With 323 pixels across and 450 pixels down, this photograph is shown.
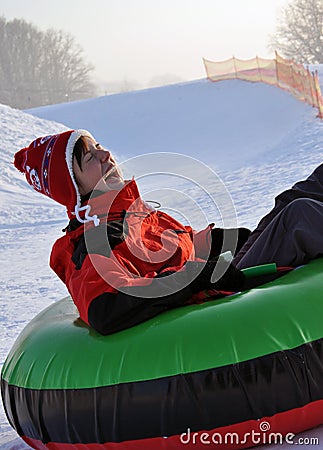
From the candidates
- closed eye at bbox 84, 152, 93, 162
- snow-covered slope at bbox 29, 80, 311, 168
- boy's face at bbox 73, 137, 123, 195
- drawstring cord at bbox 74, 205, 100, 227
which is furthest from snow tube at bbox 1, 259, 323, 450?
snow-covered slope at bbox 29, 80, 311, 168

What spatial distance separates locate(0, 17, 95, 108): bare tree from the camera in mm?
47062

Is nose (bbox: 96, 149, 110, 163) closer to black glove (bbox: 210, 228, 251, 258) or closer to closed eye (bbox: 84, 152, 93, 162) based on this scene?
closed eye (bbox: 84, 152, 93, 162)

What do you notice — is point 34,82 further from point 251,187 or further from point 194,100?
point 251,187

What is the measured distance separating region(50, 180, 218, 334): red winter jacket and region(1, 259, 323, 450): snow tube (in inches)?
2.8

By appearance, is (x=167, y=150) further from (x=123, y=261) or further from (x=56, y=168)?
(x=123, y=261)

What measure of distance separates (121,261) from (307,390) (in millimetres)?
810

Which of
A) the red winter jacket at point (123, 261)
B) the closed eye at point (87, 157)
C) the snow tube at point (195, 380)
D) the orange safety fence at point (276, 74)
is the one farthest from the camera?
the orange safety fence at point (276, 74)

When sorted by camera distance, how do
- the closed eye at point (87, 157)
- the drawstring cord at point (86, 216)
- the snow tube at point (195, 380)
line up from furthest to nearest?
1. the closed eye at point (87, 157)
2. the drawstring cord at point (86, 216)
3. the snow tube at point (195, 380)

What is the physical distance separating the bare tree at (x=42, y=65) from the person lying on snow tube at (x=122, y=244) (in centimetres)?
4531

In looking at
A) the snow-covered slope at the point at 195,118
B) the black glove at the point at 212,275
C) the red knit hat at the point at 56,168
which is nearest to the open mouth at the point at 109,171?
the red knit hat at the point at 56,168

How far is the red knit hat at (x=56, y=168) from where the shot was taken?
270cm

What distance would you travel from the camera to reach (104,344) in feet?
7.33

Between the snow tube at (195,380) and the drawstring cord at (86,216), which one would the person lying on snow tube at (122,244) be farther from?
the snow tube at (195,380)

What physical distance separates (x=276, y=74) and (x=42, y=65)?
3289 cm
